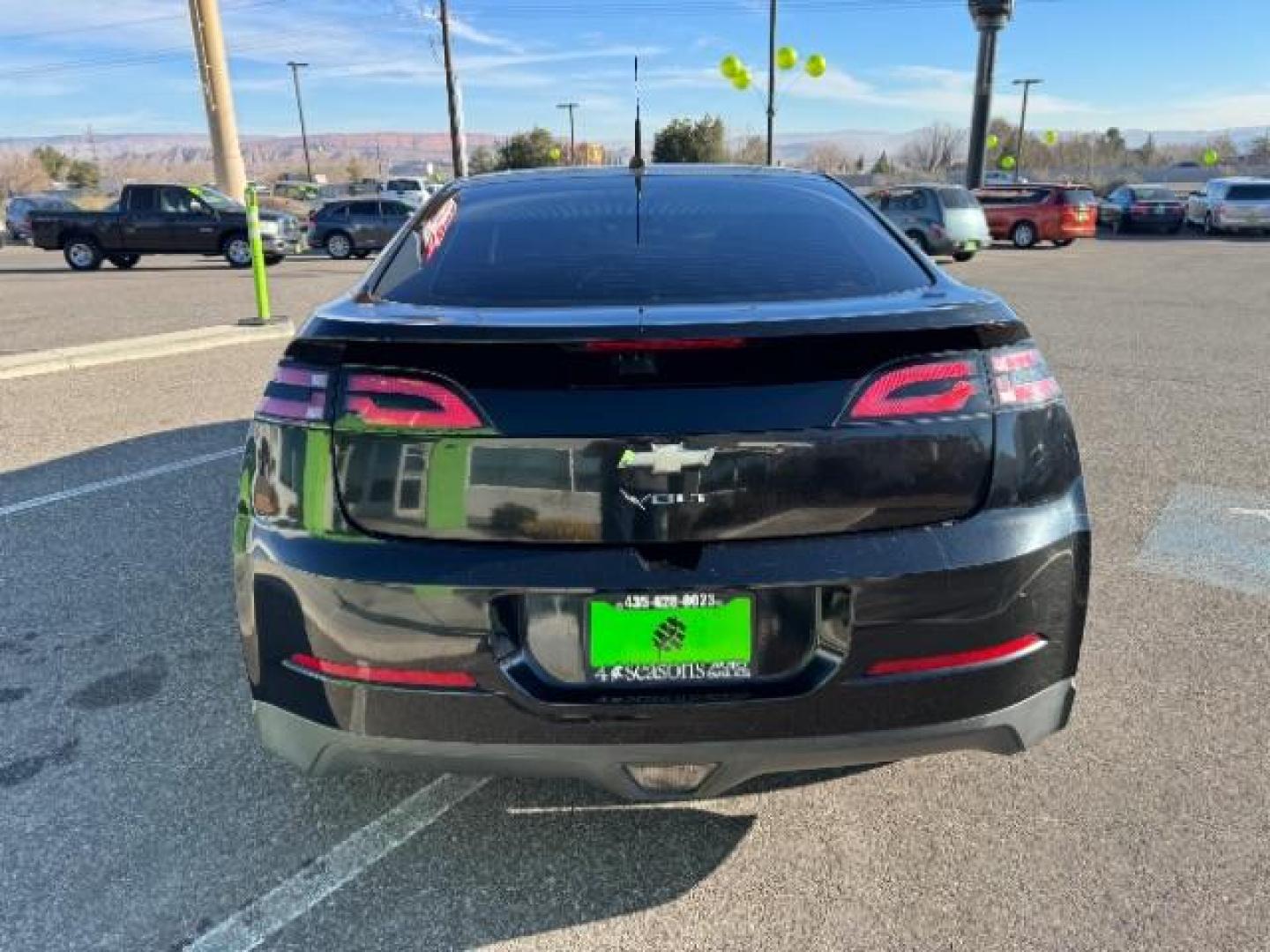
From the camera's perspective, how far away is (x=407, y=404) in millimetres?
1882

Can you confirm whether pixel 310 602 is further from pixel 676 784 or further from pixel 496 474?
pixel 676 784

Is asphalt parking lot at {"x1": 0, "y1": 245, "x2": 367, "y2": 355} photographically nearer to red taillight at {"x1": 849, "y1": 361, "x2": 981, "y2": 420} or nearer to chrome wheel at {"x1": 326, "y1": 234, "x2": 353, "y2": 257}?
chrome wheel at {"x1": 326, "y1": 234, "x2": 353, "y2": 257}

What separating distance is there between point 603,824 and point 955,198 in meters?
20.8

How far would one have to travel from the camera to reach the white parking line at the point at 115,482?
4.71 metres

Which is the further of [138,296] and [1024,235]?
[1024,235]

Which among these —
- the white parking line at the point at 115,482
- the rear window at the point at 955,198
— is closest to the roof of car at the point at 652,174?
the white parking line at the point at 115,482

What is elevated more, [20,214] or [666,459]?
[666,459]

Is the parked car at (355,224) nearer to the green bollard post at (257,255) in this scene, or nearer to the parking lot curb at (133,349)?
the green bollard post at (257,255)

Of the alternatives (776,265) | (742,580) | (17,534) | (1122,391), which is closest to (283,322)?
(17,534)

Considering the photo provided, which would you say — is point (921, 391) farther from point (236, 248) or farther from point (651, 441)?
point (236, 248)

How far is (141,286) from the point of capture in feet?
54.7

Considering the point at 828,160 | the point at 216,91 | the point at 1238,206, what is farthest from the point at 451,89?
the point at 828,160

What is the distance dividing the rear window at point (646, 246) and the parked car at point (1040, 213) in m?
25.2

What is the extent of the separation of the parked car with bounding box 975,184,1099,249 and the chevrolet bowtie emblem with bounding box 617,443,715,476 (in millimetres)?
26861
